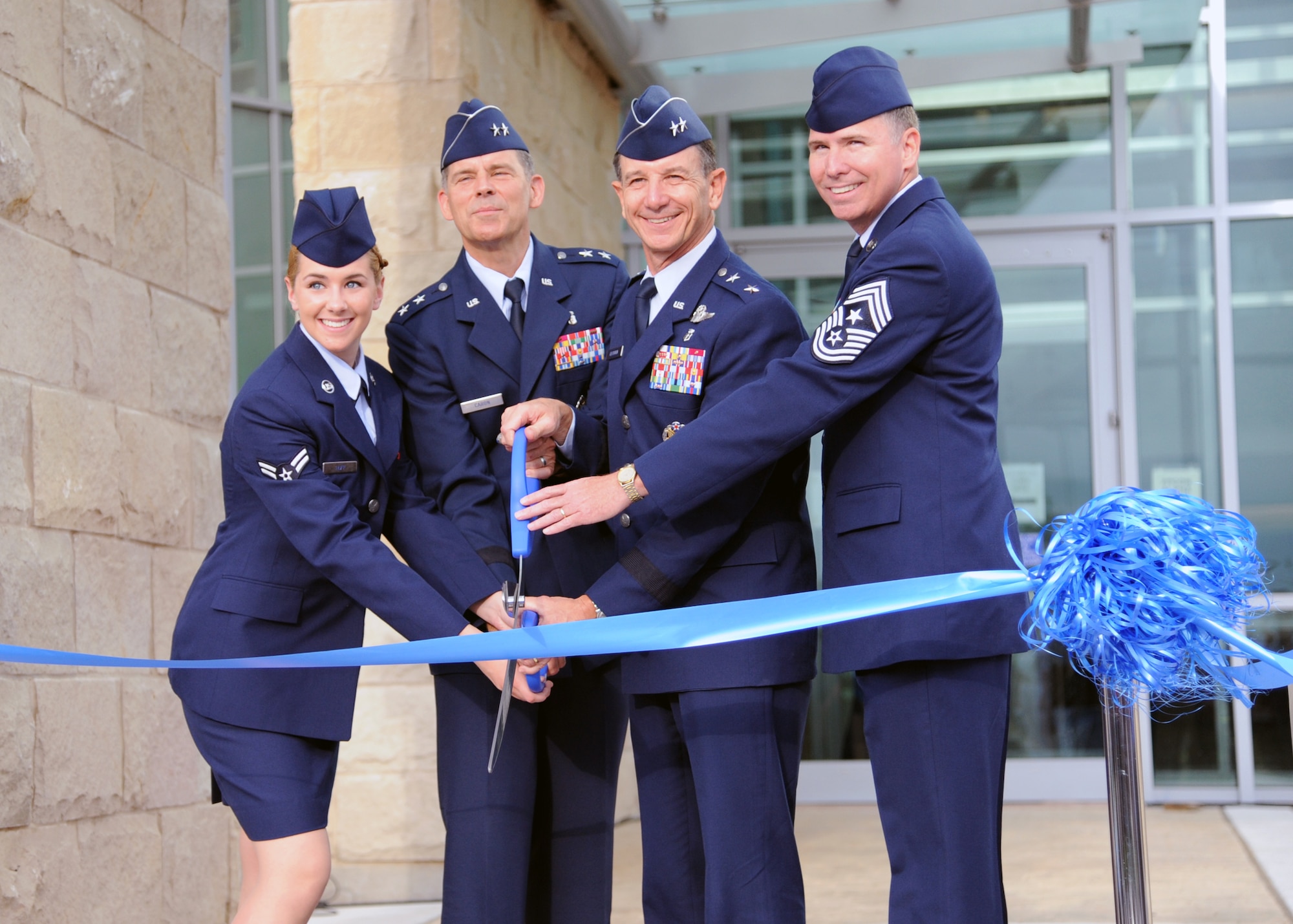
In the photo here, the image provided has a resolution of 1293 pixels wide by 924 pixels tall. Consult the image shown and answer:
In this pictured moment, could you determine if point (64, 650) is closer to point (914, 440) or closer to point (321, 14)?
point (914, 440)

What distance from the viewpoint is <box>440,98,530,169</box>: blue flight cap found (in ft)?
8.68

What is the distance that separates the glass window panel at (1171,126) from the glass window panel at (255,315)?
19.5 ft

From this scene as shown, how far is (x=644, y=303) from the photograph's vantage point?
2531 millimetres

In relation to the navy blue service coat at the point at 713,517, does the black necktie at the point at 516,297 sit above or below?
above

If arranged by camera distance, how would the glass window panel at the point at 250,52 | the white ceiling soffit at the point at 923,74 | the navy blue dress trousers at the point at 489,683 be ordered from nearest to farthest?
the navy blue dress trousers at the point at 489,683, the white ceiling soffit at the point at 923,74, the glass window panel at the point at 250,52

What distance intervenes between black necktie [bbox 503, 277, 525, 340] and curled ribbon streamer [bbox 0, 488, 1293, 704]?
0.89m

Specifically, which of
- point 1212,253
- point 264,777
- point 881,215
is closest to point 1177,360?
point 1212,253

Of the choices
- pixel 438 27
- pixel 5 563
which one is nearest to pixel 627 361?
pixel 5 563

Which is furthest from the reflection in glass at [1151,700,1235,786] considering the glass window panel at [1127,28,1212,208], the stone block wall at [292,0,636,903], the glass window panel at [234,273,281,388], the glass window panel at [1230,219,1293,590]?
the glass window panel at [234,273,281,388]

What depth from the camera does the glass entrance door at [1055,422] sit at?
6586 millimetres

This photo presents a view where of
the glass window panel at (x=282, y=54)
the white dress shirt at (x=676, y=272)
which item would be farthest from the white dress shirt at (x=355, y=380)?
the glass window panel at (x=282, y=54)

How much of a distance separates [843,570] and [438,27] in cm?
306

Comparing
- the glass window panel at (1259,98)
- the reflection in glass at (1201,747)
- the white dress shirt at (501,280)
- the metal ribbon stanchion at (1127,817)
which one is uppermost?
the glass window panel at (1259,98)

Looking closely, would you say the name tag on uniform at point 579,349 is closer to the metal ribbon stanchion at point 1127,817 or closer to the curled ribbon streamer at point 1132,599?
the curled ribbon streamer at point 1132,599
